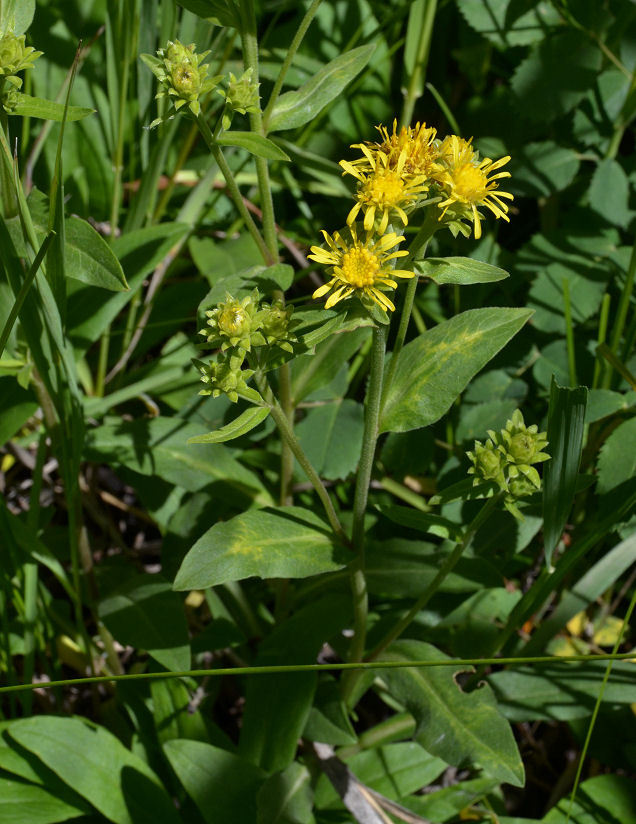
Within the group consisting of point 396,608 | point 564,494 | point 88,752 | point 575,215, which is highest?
point 575,215

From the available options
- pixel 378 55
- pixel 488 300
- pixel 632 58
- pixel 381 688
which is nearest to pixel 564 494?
pixel 381 688

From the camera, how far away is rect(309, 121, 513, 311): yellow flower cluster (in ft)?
4.99

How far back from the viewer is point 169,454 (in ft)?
7.57

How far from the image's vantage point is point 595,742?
2373 millimetres

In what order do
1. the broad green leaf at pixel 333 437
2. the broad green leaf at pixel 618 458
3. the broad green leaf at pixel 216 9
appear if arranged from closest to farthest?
the broad green leaf at pixel 216 9 → the broad green leaf at pixel 618 458 → the broad green leaf at pixel 333 437

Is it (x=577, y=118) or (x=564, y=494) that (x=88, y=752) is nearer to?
(x=564, y=494)

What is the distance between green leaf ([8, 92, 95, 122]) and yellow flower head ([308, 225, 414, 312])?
0.63 m

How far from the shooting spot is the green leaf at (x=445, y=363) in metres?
1.77

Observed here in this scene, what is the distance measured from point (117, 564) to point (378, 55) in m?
2.13

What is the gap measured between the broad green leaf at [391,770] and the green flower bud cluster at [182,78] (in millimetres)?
1717

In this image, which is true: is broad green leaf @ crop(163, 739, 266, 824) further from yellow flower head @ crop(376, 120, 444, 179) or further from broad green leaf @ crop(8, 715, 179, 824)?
yellow flower head @ crop(376, 120, 444, 179)

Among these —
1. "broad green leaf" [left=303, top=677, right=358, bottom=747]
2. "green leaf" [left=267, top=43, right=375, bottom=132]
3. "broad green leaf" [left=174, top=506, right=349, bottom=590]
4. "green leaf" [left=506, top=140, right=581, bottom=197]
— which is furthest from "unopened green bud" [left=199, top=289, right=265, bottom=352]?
"green leaf" [left=506, top=140, right=581, bottom=197]

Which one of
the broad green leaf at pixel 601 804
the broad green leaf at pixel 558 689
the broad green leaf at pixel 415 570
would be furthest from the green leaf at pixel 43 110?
the broad green leaf at pixel 601 804

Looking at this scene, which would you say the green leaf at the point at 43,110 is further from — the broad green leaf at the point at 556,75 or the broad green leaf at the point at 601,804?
the broad green leaf at the point at 601,804
